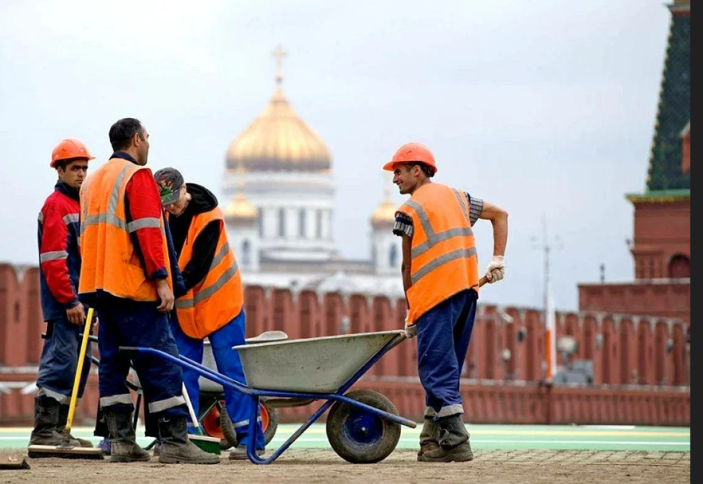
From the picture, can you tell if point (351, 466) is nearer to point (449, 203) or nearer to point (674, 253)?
point (449, 203)

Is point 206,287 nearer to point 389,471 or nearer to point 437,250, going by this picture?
point 437,250

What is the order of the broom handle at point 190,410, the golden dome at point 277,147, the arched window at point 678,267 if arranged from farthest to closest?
the golden dome at point 277,147, the arched window at point 678,267, the broom handle at point 190,410

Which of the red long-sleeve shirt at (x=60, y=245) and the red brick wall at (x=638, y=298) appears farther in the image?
the red brick wall at (x=638, y=298)

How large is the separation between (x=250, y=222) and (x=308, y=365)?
159 meters

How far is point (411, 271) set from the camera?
9.62 meters

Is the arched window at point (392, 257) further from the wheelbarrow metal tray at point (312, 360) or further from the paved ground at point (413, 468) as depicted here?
the wheelbarrow metal tray at point (312, 360)

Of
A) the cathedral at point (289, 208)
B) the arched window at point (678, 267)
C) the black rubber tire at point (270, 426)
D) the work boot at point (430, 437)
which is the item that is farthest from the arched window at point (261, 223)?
the work boot at point (430, 437)

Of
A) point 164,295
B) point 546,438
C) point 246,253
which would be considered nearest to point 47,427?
point 164,295

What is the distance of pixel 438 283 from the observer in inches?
375

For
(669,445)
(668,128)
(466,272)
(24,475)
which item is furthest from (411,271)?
(668,128)

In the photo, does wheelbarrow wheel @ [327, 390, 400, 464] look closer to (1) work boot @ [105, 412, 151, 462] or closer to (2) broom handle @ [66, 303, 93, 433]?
(1) work boot @ [105, 412, 151, 462]

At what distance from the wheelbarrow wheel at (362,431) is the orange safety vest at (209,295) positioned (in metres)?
0.82

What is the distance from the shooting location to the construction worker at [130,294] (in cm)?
911

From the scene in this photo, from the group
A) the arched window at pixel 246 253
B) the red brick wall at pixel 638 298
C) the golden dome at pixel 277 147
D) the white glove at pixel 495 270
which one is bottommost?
the white glove at pixel 495 270
